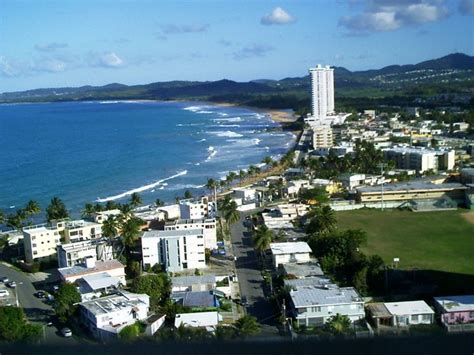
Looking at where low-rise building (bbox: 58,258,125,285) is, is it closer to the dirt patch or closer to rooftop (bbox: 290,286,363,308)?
rooftop (bbox: 290,286,363,308)

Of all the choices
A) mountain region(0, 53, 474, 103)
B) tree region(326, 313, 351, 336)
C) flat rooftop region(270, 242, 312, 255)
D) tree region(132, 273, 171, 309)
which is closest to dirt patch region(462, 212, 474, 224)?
flat rooftop region(270, 242, 312, 255)

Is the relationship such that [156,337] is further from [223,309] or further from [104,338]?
[223,309]

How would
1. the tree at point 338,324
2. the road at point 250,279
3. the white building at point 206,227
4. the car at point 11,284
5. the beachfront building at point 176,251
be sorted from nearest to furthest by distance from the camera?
1. the tree at point 338,324
2. the road at point 250,279
3. the car at point 11,284
4. the beachfront building at point 176,251
5. the white building at point 206,227

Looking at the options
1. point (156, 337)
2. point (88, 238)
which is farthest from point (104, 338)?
point (88, 238)

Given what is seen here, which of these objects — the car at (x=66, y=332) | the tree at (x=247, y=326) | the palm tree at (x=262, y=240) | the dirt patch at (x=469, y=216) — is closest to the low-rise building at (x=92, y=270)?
the car at (x=66, y=332)

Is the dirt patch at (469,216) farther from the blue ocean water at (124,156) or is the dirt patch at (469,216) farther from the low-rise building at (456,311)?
A: the blue ocean water at (124,156)

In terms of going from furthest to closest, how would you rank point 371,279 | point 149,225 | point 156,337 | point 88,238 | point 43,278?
point 149,225 < point 88,238 < point 43,278 < point 371,279 < point 156,337
